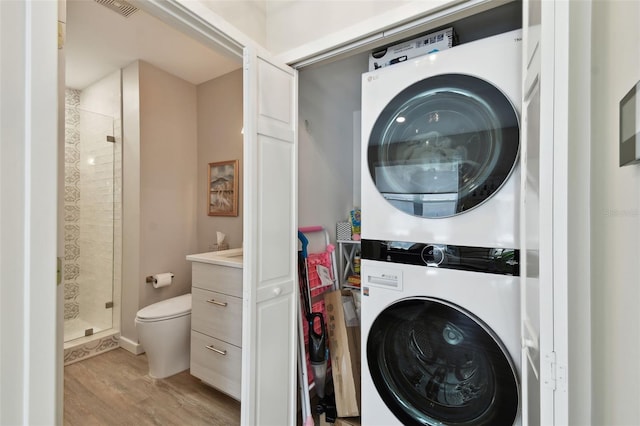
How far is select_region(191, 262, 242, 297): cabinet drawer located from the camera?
187 centimetres

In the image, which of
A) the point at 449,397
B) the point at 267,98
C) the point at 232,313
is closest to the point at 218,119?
the point at 267,98

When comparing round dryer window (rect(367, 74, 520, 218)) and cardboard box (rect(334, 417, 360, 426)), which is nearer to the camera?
round dryer window (rect(367, 74, 520, 218))

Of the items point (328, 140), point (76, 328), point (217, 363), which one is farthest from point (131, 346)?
point (328, 140)

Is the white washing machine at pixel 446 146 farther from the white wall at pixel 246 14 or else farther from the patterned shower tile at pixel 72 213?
the patterned shower tile at pixel 72 213

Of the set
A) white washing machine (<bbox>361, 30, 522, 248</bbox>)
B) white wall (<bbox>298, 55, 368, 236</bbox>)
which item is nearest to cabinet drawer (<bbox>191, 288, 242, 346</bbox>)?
white wall (<bbox>298, 55, 368, 236</bbox>)

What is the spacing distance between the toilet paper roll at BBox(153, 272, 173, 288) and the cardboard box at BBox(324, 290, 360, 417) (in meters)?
1.65

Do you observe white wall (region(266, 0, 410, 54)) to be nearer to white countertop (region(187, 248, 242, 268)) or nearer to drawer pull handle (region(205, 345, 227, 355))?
white countertop (region(187, 248, 242, 268))

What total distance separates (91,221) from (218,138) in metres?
1.60

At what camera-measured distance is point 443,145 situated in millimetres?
1201

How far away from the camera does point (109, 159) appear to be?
9.38ft

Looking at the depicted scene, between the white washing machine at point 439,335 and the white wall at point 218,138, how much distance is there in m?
1.77

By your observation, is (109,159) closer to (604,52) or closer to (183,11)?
(183,11)

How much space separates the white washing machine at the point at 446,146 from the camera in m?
1.07

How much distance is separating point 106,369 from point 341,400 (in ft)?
6.59
